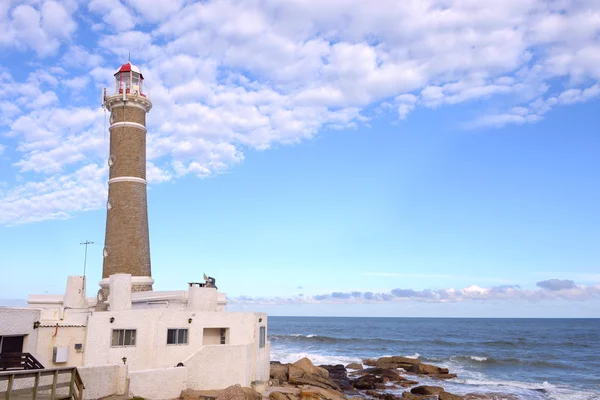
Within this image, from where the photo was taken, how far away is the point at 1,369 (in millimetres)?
15625

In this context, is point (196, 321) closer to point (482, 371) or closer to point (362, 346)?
point (482, 371)

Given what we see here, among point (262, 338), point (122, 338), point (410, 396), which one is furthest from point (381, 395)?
point (122, 338)

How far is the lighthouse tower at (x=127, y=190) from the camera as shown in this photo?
29141mm

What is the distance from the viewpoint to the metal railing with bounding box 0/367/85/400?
13111mm

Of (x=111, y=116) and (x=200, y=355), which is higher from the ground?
(x=111, y=116)

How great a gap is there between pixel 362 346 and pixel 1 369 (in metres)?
63.4

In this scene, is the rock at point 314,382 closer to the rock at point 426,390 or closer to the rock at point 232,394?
the rock at point 426,390

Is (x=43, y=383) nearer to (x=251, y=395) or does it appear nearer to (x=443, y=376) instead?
(x=251, y=395)

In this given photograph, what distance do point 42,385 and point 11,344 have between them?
4.74m

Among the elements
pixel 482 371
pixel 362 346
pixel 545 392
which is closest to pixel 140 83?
pixel 545 392

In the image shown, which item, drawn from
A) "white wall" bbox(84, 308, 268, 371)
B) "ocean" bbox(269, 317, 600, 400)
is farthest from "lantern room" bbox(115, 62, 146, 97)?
"ocean" bbox(269, 317, 600, 400)

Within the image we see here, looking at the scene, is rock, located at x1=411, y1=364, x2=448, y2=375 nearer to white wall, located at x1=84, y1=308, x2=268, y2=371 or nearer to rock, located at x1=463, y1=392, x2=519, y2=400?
rock, located at x1=463, y1=392, x2=519, y2=400

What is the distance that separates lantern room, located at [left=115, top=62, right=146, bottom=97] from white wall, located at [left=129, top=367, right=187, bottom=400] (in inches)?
671

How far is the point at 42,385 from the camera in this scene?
48.3 feet
